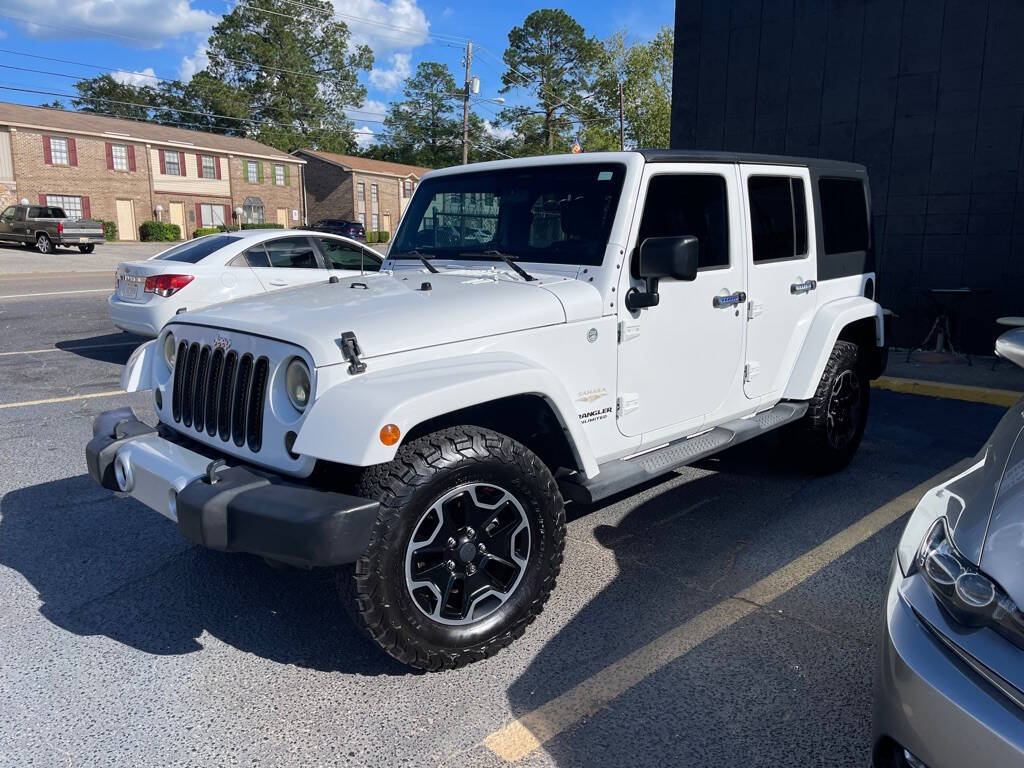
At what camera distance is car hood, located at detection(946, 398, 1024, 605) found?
6.22 ft

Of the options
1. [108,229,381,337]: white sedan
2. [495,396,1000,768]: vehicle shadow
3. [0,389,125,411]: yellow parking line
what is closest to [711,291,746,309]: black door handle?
[495,396,1000,768]: vehicle shadow

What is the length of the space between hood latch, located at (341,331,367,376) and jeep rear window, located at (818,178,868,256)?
11.1ft

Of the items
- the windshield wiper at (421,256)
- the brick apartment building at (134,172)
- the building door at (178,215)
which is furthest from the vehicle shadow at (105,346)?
the building door at (178,215)

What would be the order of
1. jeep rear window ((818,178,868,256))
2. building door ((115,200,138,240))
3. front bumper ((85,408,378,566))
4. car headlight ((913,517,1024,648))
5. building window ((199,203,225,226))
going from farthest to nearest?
1. building window ((199,203,225,226))
2. building door ((115,200,138,240))
3. jeep rear window ((818,178,868,256))
4. front bumper ((85,408,378,566))
5. car headlight ((913,517,1024,648))

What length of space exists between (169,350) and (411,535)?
164cm

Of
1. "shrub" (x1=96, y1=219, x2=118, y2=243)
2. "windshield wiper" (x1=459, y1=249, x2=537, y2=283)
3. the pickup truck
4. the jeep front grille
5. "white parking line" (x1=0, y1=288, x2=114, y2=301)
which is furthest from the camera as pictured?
"shrub" (x1=96, y1=219, x2=118, y2=243)

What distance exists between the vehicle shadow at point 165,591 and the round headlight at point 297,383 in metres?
0.72

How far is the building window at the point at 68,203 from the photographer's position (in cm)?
3892

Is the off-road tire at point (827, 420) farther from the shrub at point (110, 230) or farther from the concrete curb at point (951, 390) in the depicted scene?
the shrub at point (110, 230)

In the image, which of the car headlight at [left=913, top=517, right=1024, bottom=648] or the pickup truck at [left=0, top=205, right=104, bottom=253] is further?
the pickup truck at [left=0, top=205, right=104, bottom=253]

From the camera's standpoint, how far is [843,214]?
17.2 feet

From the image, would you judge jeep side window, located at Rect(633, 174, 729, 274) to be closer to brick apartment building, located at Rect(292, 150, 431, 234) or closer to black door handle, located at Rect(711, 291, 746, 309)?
black door handle, located at Rect(711, 291, 746, 309)

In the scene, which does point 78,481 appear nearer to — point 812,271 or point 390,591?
point 390,591

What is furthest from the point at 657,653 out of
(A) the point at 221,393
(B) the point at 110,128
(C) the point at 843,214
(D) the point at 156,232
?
(B) the point at 110,128
